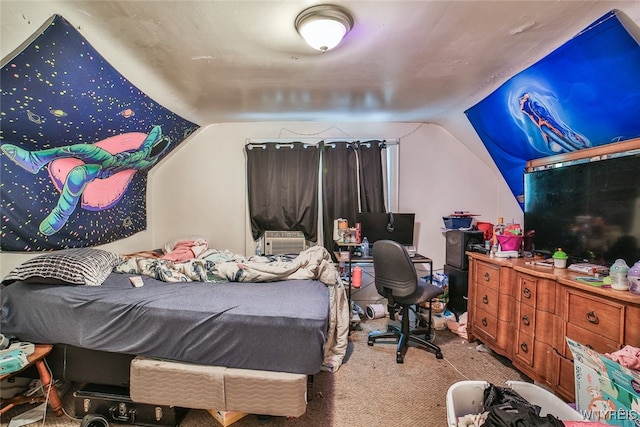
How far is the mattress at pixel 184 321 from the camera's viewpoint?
1.47 meters

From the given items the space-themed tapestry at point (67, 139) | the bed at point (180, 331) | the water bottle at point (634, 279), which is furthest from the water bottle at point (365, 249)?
the space-themed tapestry at point (67, 139)

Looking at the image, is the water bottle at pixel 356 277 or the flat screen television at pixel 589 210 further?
the water bottle at pixel 356 277

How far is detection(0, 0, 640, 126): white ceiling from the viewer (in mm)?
1405

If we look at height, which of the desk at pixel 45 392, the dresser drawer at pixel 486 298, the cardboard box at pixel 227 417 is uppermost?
the dresser drawer at pixel 486 298

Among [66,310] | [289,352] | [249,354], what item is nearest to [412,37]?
[289,352]

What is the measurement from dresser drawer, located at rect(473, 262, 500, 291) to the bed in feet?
4.84

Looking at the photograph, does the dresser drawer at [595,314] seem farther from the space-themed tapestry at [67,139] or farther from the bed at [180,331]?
the space-themed tapestry at [67,139]

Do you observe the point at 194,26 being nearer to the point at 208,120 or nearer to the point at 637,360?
the point at 208,120

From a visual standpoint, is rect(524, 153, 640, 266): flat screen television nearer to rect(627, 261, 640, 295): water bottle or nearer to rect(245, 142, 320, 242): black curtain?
rect(627, 261, 640, 295): water bottle

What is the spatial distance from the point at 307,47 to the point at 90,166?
223 centimetres

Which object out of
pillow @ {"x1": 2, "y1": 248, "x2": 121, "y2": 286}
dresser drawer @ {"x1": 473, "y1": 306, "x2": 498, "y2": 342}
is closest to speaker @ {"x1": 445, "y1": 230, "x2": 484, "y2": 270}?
dresser drawer @ {"x1": 473, "y1": 306, "x2": 498, "y2": 342}

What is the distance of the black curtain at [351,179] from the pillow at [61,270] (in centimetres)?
234

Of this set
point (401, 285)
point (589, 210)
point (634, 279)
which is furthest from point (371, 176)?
point (634, 279)

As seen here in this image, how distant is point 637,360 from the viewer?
122cm
